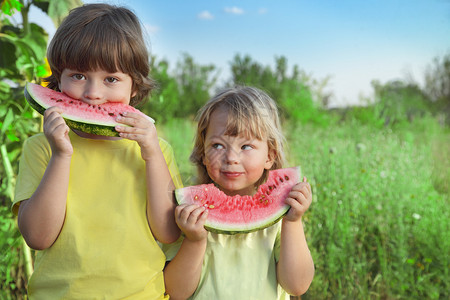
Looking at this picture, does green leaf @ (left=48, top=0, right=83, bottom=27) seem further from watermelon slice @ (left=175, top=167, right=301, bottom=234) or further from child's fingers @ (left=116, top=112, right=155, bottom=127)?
watermelon slice @ (left=175, top=167, right=301, bottom=234)

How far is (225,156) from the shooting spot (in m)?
1.78

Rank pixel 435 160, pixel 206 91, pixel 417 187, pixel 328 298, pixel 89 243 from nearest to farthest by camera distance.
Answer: pixel 89 243, pixel 328 298, pixel 417 187, pixel 435 160, pixel 206 91

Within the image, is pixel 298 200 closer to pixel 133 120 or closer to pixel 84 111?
pixel 133 120

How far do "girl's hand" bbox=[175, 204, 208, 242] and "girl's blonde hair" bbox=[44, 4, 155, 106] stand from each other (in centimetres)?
55

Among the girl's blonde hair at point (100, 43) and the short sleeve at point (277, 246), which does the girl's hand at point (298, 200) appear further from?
the girl's blonde hair at point (100, 43)

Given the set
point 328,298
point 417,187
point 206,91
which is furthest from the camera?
point 206,91

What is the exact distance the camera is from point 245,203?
1.86 meters

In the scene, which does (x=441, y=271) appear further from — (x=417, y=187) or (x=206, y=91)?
(x=206, y=91)

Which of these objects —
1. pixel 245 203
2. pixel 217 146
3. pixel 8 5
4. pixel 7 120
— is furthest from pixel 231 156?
pixel 8 5

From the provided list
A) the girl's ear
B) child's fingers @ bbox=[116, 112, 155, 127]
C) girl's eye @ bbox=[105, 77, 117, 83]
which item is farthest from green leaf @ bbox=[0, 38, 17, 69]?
the girl's ear

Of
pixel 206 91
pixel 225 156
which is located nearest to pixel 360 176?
pixel 225 156

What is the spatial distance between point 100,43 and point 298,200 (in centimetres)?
94

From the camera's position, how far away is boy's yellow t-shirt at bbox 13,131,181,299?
1.58 m

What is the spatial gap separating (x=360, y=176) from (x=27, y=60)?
9.81 ft
